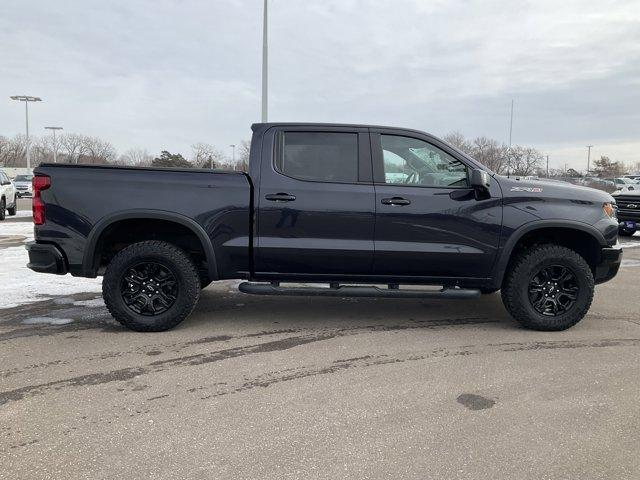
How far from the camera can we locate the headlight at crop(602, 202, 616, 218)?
5.10 m

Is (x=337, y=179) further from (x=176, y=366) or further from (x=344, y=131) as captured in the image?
(x=176, y=366)

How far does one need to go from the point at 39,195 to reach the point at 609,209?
5439mm

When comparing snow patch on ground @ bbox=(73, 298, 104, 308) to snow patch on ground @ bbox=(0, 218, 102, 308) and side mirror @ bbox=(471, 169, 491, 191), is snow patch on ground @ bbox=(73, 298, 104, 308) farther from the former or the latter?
side mirror @ bbox=(471, 169, 491, 191)

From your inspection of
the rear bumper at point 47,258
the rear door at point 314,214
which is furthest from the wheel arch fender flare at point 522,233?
the rear bumper at point 47,258

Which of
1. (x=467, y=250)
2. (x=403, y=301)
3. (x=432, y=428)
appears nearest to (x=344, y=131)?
(x=467, y=250)

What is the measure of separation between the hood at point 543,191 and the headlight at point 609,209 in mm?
41

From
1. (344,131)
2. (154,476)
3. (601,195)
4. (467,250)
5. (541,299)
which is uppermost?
(344,131)

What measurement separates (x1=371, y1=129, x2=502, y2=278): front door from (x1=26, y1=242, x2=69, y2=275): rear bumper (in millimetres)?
2948

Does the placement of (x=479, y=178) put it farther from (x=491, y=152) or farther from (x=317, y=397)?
(x=491, y=152)

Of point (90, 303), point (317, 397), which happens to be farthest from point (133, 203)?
point (317, 397)

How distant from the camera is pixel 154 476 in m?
→ 2.62

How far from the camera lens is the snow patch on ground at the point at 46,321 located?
5.25 meters

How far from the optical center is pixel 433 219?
489 centimetres

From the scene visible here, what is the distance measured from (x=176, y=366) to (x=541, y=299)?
3.48 meters
